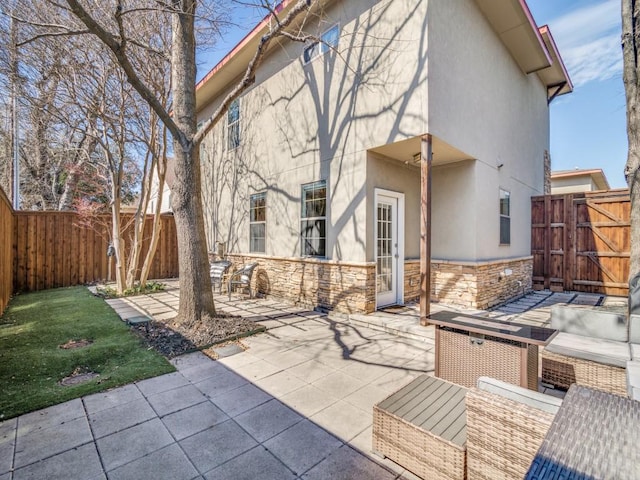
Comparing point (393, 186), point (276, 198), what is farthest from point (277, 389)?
point (276, 198)

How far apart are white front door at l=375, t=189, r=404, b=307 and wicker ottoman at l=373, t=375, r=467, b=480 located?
13.2 ft

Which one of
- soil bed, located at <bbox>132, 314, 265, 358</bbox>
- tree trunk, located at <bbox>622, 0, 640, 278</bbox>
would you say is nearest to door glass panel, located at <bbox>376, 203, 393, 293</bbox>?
soil bed, located at <bbox>132, 314, 265, 358</bbox>

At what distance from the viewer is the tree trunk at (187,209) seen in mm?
5121

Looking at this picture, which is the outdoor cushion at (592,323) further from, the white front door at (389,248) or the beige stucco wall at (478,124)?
the white front door at (389,248)

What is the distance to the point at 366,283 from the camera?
585cm

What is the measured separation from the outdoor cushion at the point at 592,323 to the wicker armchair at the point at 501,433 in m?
2.51

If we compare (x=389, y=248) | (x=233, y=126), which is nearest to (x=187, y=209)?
(x=389, y=248)

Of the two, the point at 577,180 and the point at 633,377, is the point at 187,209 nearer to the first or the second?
the point at 633,377

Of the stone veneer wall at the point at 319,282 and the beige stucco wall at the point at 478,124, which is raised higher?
the beige stucco wall at the point at 478,124

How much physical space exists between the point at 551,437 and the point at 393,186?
567 cm

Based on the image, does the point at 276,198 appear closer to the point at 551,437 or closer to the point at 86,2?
the point at 86,2

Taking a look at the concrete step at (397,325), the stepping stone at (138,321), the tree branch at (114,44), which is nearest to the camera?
the tree branch at (114,44)

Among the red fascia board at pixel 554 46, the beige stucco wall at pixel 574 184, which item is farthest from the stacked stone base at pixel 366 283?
the beige stucco wall at pixel 574 184

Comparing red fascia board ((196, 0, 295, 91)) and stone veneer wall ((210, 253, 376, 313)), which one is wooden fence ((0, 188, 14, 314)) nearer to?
stone veneer wall ((210, 253, 376, 313))
